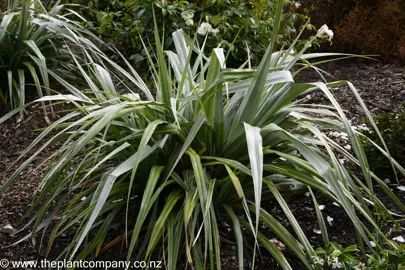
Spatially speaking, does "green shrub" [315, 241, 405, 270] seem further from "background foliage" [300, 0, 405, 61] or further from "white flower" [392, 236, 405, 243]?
"background foliage" [300, 0, 405, 61]

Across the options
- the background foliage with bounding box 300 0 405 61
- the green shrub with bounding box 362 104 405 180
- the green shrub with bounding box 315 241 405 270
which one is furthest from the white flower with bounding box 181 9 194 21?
the green shrub with bounding box 315 241 405 270

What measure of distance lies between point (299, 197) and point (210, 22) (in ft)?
6.23

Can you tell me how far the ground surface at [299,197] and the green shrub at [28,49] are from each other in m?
0.24

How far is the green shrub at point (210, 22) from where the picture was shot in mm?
4566

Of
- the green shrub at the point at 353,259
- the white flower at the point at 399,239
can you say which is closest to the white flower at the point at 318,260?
the green shrub at the point at 353,259

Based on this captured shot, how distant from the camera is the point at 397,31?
541 cm

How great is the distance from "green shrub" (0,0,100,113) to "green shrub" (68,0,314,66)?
0.40 m

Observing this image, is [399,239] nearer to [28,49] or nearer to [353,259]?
[353,259]

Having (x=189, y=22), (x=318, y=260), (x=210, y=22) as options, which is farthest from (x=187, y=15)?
(x=318, y=260)

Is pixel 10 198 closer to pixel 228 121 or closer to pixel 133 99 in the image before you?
pixel 133 99

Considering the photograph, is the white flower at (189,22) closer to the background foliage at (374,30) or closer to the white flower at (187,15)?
the white flower at (187,15)

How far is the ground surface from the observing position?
9.77ft

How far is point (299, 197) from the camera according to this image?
127 inches

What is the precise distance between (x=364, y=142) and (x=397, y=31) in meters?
2.21
